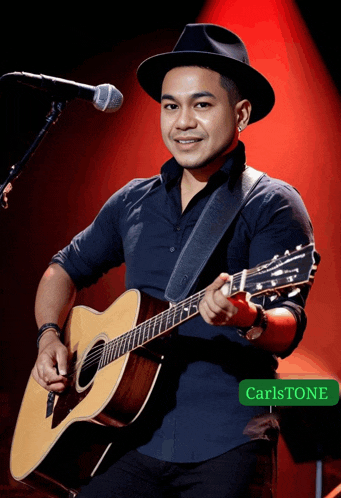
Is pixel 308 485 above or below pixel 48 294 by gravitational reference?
below

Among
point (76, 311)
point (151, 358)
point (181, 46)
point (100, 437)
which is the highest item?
point (181, 46)

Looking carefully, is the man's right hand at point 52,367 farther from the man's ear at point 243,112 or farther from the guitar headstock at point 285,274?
the man's ear at point 243,112

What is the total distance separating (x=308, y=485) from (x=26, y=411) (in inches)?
64.2

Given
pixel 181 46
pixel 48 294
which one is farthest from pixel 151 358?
pixel 181 46

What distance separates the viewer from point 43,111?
3.38 m

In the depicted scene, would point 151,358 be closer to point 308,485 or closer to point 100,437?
point 100,437

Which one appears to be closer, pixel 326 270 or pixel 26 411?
pixel 26 411

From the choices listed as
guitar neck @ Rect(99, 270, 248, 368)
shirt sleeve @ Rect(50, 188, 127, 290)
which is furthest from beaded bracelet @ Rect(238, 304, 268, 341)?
shirt sleeve @ Rect(50, 188, 127, 290)

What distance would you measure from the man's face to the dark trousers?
3.28 ft

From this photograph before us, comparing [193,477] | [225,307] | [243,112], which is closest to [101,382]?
[193,477]

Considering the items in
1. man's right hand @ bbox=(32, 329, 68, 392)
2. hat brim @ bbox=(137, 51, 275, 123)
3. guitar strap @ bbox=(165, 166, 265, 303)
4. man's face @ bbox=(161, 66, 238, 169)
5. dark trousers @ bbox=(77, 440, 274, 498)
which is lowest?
dark trousers @ bbox=(77, 440, 274, 498)

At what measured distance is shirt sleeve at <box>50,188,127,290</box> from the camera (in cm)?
223

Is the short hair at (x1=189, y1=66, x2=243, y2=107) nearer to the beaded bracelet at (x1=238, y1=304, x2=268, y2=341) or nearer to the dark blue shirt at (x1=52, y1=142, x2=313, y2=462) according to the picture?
the dark blue shirt at (x1=52, y1=142, x2=313, y2=462)

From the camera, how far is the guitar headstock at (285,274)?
1.22m
